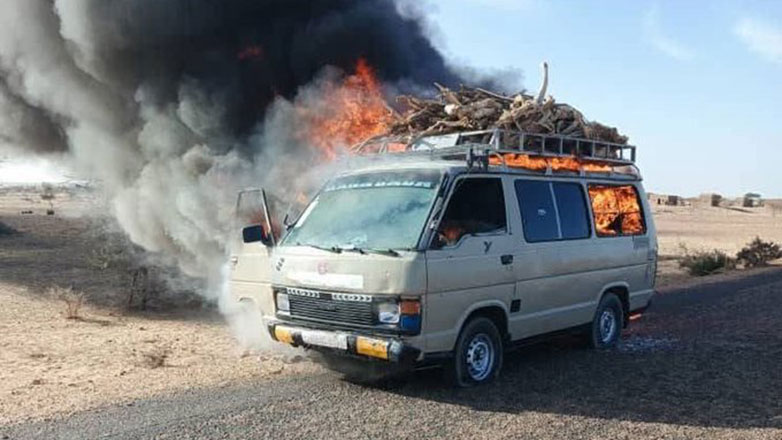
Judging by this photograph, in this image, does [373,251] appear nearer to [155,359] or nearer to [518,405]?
[518,405]

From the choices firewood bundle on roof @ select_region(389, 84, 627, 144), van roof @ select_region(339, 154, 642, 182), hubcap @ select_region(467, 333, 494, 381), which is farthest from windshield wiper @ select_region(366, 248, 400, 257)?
firewood bundle on roof @ select_region(389, 84, 627, 144)

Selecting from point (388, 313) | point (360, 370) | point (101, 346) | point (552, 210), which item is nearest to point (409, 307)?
point (388, 313)

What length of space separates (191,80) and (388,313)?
32.0ft

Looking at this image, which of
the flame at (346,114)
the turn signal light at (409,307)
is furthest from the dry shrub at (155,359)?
the flame at (346,114)

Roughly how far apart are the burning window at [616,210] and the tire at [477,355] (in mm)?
2307

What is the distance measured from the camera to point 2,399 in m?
6.88

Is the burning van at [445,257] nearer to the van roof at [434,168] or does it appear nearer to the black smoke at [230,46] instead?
the van roof at [434,168]

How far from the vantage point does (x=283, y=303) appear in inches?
280

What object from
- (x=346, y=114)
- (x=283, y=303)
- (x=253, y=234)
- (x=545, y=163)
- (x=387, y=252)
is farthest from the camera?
(x=346, y=114)

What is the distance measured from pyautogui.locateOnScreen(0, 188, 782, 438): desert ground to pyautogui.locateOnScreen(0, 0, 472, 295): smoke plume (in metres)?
2.15

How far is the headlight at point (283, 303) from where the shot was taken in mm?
7066

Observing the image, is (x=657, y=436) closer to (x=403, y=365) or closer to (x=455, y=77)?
(x=403, y=365)

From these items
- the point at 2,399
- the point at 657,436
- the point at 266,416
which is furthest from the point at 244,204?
the point at 657,436

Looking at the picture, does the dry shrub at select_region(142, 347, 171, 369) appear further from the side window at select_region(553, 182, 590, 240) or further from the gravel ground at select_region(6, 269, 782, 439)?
the side window at select_region(553, 182, 590, 240)
